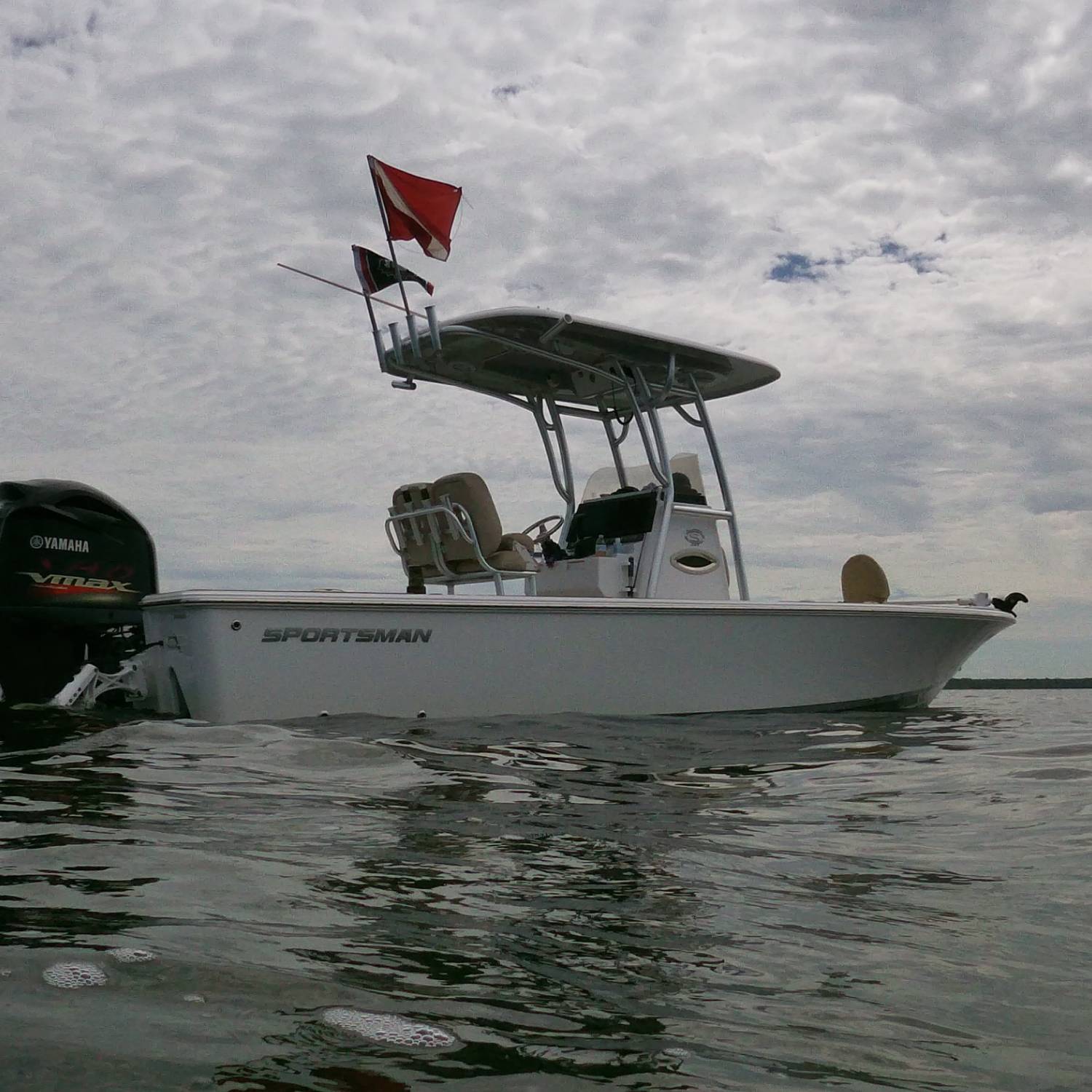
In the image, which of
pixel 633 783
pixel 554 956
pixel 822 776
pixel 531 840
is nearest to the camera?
pixel 554 956

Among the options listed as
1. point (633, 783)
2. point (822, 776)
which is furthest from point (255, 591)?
point (822, 776)

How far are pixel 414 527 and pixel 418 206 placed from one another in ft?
7.35

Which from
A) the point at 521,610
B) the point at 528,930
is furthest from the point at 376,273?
the point at 528,930

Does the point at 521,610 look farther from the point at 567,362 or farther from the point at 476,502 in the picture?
the point at 567,362

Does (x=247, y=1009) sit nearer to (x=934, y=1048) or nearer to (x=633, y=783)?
(x=934, y=1048)

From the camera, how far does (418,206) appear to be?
7.44 m

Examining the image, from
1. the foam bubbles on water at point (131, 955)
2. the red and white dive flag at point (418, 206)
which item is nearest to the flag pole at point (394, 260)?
the red and white dive flag at point (418, 206)

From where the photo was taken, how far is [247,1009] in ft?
4.46

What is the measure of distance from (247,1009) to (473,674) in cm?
492

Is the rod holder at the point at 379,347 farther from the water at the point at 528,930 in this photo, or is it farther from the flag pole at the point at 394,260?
the water at the point at 528,930

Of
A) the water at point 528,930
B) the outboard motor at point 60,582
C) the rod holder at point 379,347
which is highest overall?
the rod holder at point 379,347

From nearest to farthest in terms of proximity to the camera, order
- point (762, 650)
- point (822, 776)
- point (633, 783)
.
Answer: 1. point (633, 783)
2. point (822, 776)
3. point (762, 650)

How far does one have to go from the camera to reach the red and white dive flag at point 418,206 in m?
7.27

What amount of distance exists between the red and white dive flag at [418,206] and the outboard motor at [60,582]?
2963 mm
